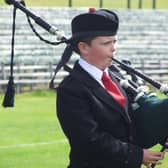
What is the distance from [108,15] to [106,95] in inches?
16.8

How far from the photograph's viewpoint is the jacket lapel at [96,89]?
12.0ft

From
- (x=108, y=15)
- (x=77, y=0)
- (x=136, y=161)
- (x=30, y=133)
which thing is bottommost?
(x=77, y=0)

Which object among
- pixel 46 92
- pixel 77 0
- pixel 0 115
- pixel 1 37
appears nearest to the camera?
pixel 0 115

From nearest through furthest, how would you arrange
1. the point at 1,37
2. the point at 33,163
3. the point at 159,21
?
1. the point at 33,163
2. the point at 1,37
3. the point at 159,21

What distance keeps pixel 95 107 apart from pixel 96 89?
100 mm

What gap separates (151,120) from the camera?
3.74m

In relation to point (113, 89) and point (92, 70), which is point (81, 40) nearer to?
point (92, 70)

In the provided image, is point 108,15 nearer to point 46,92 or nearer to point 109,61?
point 109,61

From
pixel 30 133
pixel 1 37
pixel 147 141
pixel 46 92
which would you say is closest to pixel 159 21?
pixel 1 37

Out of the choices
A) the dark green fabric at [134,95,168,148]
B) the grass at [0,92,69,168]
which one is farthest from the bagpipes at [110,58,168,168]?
the grass at [0,92,69,168]

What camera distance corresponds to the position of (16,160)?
875cm

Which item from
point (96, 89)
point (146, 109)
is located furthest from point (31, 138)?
point (96, 89)

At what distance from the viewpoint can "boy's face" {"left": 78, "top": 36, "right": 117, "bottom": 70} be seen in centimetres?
358

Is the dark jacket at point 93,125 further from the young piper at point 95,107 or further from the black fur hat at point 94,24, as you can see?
the black fur hat at point 94,24
